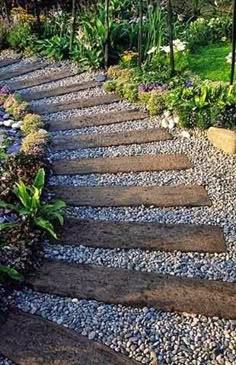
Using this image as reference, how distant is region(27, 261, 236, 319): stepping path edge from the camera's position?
2.71 m

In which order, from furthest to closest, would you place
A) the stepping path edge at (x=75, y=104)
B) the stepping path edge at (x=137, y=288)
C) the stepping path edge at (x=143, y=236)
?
1. the stepping path edge at (x=75, y=104)
2. the stepping path edge at (x=143, y=236)
3. the stepping path edge at (x=137, y=288)

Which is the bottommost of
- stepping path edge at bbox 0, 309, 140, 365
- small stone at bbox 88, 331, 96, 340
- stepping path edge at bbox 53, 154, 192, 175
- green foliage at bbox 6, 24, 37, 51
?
small stone at bbox 88, 331, 96, 340

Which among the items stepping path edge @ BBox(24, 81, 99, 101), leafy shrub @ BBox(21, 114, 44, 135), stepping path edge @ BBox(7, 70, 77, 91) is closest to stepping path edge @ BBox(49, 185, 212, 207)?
leafy shrub @ BBox(21, 114, 44, 135)

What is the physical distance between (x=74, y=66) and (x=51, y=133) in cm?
242

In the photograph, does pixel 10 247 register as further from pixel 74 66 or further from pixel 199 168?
pixel 74 66

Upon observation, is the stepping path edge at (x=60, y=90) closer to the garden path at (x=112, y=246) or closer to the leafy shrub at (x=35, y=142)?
the garden path at (x=112, y=246)

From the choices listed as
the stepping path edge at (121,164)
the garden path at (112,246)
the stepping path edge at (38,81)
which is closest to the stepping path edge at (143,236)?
the garden path at (112,246)

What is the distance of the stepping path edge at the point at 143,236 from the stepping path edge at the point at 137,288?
283mm

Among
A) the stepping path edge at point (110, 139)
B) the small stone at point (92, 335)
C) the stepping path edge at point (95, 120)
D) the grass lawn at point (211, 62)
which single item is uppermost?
the grass lawn at point (211, 62)

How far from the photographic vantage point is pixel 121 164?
14.6 ft

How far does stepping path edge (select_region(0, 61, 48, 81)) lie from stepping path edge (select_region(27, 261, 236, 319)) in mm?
4673

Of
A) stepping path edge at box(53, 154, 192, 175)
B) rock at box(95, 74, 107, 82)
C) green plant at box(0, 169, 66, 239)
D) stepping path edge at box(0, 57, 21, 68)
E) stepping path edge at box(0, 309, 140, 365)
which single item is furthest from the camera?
stepping path edge at box(0, 57, 21, 68)

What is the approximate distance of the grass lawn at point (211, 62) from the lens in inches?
242

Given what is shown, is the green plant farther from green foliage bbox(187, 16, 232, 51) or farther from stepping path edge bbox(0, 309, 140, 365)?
green foliage bbox(187, 16, 232, 51)
